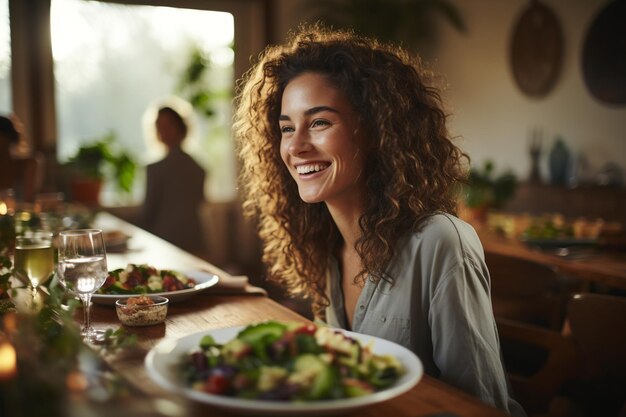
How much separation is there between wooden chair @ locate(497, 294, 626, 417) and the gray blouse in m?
0.53

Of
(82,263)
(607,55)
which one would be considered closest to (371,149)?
(82,263)

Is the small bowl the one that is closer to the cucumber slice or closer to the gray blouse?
the gray blouse

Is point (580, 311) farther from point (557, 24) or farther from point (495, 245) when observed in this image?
point (557, 24)

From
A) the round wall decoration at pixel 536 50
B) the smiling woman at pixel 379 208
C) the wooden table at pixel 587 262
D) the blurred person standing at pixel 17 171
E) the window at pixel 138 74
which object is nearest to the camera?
the smiling woman at pixel 379 208

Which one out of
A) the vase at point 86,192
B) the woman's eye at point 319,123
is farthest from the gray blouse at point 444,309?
the vase at point 86,192

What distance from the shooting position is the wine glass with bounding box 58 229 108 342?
1.28 metres

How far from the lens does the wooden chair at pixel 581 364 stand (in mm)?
1814

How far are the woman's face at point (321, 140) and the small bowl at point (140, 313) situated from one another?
44 cm

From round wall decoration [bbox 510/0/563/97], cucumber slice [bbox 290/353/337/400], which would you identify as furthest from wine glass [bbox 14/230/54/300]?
round wall decoration [bbox 510/0/563/97]

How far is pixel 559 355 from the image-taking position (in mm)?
1974

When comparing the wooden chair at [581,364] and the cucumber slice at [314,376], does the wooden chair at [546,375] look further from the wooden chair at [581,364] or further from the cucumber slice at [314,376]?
the cucumber slice at [314,376]

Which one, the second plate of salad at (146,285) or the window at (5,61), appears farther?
the window at (5,61)

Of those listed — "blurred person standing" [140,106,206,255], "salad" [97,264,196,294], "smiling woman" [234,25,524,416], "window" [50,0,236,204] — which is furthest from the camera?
"window" [50,0,236,204]

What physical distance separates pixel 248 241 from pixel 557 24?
3550 mm
